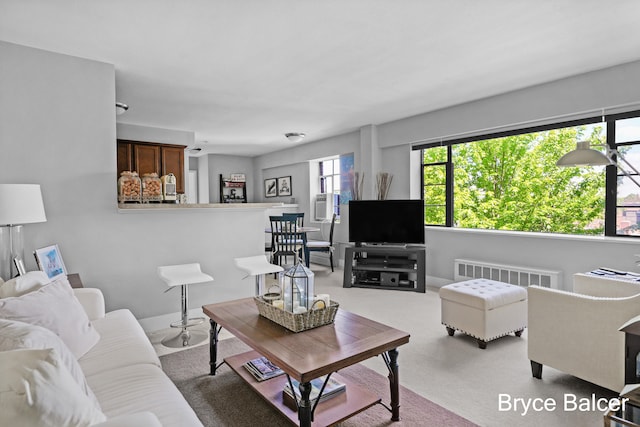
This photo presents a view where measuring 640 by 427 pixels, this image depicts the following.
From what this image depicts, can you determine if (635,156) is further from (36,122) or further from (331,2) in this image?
(36,122)

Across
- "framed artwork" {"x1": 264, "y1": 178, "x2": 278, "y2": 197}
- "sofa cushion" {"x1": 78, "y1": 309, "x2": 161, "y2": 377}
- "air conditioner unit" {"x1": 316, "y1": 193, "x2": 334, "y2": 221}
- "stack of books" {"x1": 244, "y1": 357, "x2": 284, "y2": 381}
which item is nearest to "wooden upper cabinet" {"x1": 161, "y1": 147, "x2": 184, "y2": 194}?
"air conditioner unit" {"x1": 316, "y1": 193, "x2": 334, "y2": 221}

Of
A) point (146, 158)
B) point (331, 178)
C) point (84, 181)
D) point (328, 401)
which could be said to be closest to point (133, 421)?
point (328, 401)

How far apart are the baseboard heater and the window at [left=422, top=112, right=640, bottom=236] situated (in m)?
0.70

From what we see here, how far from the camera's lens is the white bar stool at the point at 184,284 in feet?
10.0

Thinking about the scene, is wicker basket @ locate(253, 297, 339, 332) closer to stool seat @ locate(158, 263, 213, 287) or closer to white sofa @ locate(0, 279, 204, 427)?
white sofa @ locate(0, 279, 204, 427)

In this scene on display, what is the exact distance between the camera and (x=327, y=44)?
2883 mm

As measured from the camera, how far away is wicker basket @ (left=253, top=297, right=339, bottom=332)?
2035mm

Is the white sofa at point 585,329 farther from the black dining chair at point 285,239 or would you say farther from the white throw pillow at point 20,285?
the black dining chair at point 285,239

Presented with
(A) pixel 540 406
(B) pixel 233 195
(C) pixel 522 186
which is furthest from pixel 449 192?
(B) pixel 233 195

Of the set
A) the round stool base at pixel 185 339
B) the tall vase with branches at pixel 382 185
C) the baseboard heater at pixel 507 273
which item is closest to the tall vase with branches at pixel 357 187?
the tall vase with branches at pixel 382 185

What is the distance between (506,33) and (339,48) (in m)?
1.27

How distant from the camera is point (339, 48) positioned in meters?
2.97

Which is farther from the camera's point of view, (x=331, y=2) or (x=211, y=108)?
(x=211, y=108)

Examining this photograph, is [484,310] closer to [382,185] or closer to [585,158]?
[585,158]
